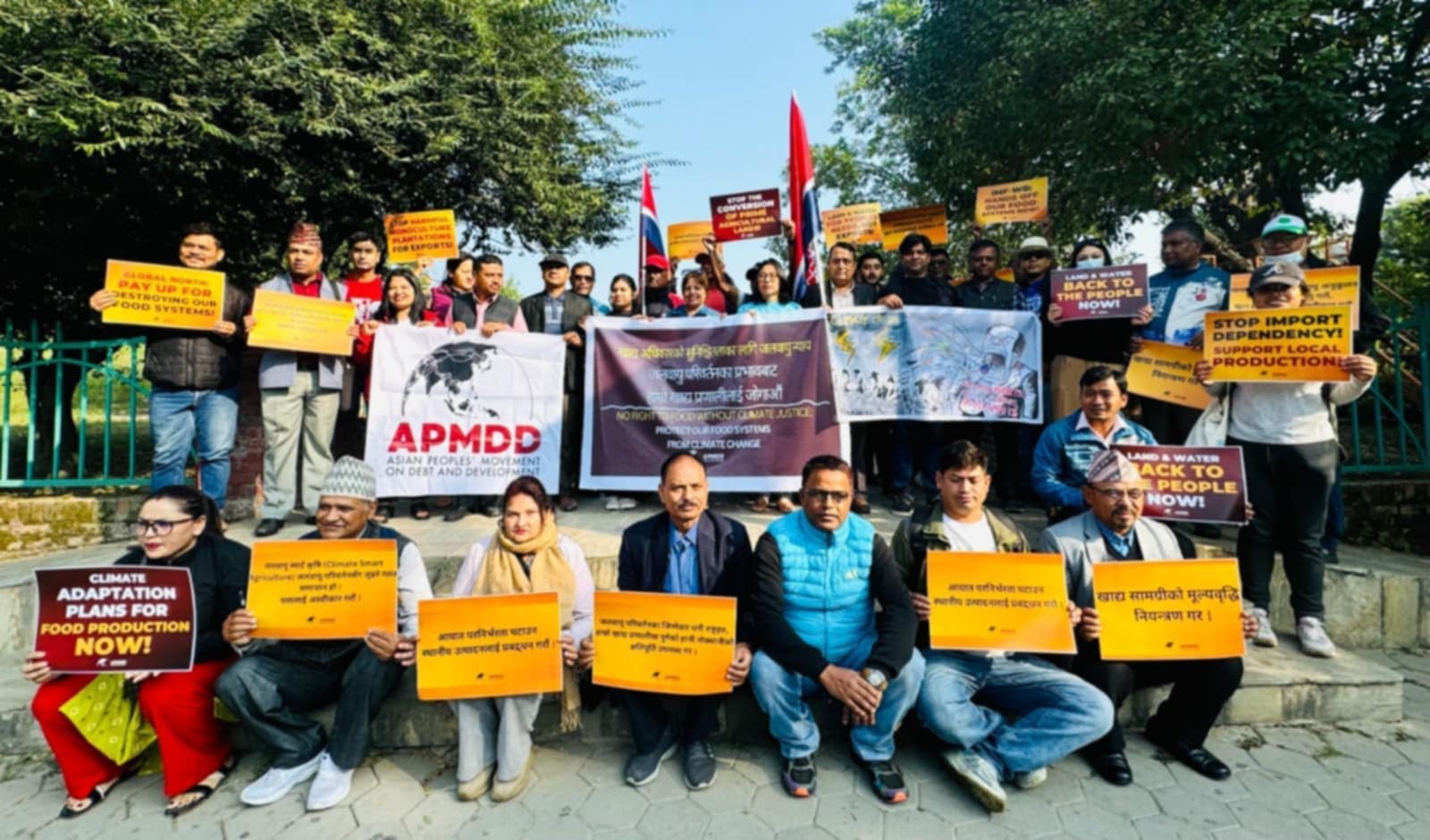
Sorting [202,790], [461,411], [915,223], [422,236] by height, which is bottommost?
[202,790]

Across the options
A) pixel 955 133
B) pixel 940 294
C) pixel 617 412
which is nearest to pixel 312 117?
pixel 617 412

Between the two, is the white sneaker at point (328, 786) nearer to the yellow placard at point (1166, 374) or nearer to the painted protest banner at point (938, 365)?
the painted protest banner at point (938, 365)

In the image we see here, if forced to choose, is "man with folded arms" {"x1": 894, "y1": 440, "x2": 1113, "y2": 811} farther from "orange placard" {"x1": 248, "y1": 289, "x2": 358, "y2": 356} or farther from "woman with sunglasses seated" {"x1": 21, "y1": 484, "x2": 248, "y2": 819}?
"orange placard" {"x1": 248, "y1": 289, "x2": 358, "y2": 356}

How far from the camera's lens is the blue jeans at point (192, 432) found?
14.4 ft

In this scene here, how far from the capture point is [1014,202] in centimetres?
724

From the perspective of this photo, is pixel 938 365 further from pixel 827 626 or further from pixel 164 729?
pixel 164 729

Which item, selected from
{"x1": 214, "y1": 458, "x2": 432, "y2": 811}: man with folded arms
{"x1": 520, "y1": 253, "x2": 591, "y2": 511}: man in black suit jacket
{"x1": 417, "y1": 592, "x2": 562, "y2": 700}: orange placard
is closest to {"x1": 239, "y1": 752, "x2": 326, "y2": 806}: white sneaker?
{"x1": 214, "y1": 458, "x2": 432, "y2": 811}: man with folded arms

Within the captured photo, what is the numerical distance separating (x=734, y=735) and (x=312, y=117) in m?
6.63

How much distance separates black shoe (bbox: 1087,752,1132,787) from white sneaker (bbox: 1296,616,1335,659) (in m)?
1.56

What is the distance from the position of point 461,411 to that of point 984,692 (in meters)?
4.05

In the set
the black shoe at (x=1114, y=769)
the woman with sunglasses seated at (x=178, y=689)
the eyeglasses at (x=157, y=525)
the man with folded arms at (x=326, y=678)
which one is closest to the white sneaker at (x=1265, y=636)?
the black shoe at (x=1114, y=769)

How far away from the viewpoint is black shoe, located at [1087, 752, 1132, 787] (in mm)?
2816

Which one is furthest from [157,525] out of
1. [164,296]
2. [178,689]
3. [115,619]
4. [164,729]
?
[164,296]

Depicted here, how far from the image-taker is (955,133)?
1018 cm
